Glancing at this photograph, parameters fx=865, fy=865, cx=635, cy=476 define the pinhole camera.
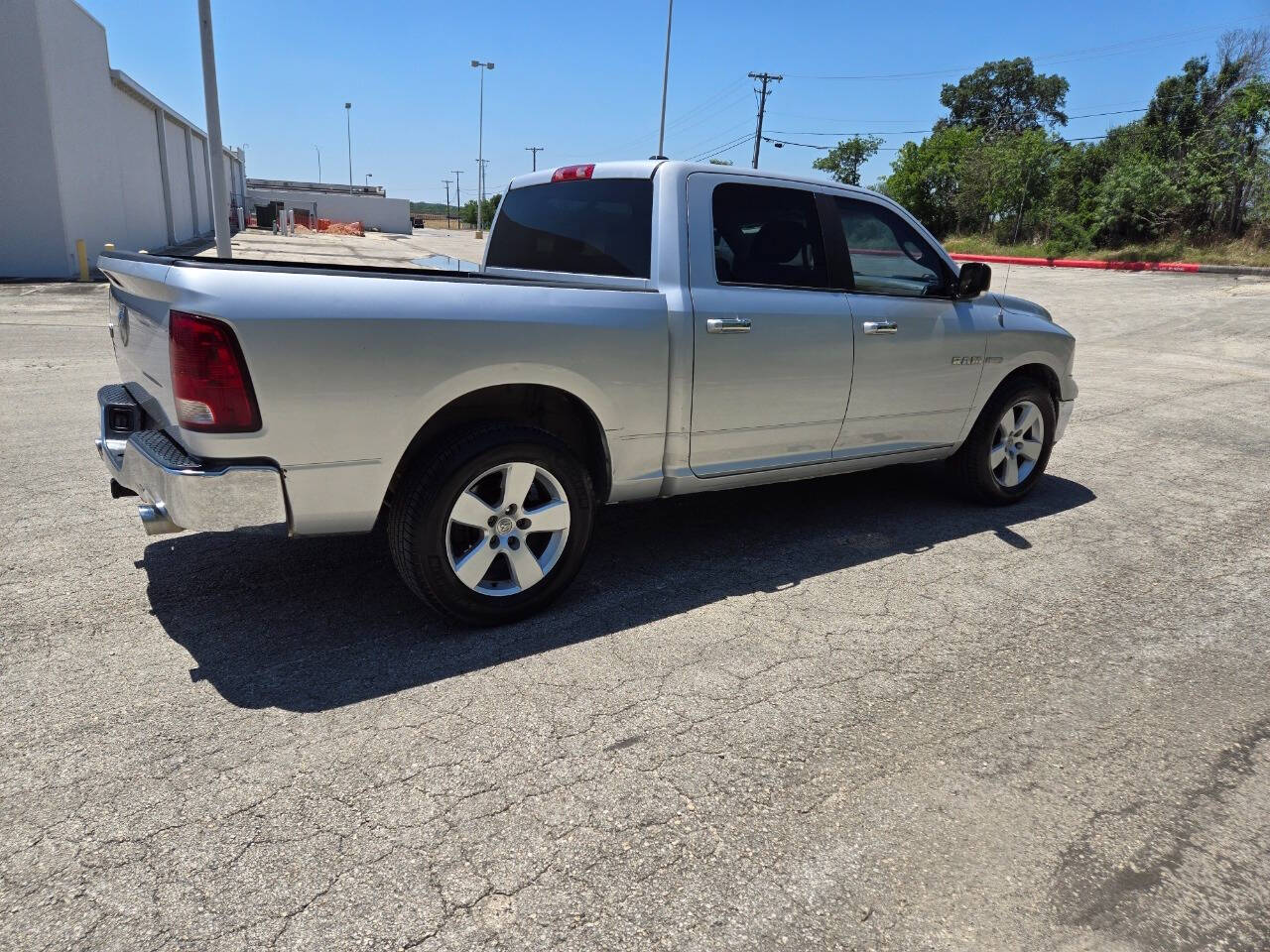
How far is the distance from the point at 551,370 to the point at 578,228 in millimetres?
1275

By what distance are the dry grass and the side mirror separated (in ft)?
95.1

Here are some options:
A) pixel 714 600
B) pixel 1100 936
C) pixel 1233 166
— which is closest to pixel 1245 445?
pixel 714 600

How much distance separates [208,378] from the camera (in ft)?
9.21

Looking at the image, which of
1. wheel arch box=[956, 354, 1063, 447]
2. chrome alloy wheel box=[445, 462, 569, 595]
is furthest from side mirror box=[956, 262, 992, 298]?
chrome alloy wheel box=[445, 462, 569, 595]

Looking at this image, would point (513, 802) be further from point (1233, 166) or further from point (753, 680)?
point (1233, 166)

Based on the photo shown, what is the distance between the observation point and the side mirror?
478 centimetres

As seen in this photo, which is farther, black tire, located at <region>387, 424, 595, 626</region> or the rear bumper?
black tire, located at <region>387, 424, 595, 626</region>

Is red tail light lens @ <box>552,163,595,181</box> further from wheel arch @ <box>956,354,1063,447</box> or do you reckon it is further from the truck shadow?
wheel arch @ <box>956,354,1063,447</box>

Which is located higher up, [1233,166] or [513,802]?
[1233,166]

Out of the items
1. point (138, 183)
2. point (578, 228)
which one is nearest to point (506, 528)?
point (578, 228)

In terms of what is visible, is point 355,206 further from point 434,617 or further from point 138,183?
point 434,617

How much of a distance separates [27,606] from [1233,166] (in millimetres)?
38018

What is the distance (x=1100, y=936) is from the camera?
7.00ft

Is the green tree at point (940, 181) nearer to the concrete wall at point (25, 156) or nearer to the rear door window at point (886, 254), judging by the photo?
the concrete wall at point (25, 156)
